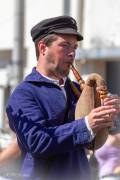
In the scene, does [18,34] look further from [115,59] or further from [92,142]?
[92,142]

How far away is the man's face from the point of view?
118 inches

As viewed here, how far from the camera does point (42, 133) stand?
2.87m

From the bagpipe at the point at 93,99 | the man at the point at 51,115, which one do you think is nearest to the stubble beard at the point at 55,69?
the man at the point at 51,115

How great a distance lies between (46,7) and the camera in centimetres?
1584

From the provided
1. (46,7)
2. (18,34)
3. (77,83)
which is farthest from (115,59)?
(77,83)

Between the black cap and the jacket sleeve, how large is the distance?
1.05ft

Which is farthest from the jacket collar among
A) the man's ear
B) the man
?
the man's ear

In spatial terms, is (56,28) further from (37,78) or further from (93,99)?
(93,99)

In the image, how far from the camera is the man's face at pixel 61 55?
3000mm

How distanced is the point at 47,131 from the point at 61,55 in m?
0.34

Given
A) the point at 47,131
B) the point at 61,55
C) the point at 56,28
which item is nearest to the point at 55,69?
the point at 61,55

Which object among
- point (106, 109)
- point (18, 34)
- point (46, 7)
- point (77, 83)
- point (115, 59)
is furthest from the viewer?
point (46, 7)

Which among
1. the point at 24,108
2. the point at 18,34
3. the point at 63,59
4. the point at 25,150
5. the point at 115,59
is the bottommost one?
the point at 115,59

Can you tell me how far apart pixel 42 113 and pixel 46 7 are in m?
13.0
